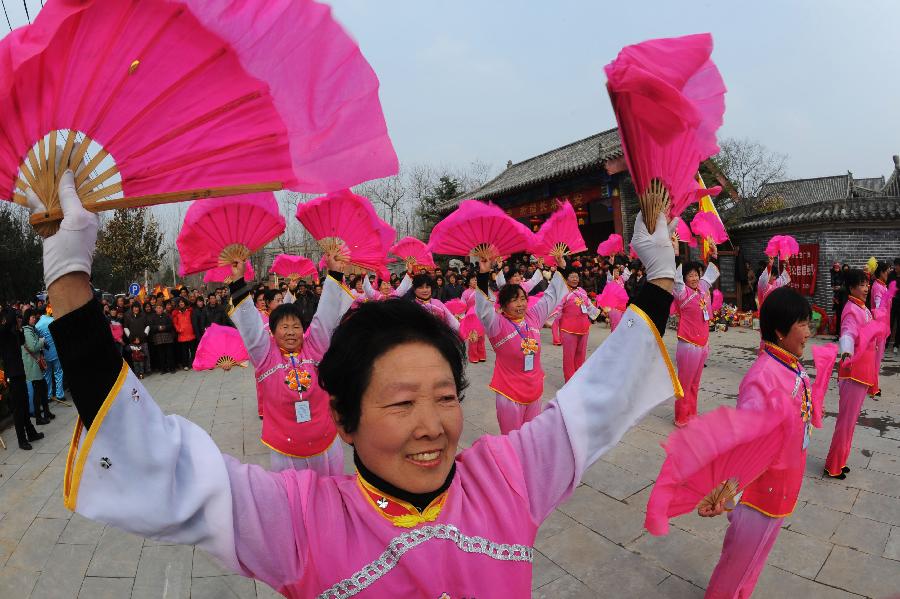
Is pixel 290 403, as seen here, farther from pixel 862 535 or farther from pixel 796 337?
pixel 862 535

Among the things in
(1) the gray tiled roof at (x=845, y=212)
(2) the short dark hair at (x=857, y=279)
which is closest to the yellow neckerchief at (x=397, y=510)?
(2) the short dark hair at (x=857, y=279)

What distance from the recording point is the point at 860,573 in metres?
3.43

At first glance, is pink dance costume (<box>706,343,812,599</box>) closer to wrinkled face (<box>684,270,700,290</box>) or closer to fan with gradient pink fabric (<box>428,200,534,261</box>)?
fan with gradient pink fabric (<box>428,200,534,261</box>)

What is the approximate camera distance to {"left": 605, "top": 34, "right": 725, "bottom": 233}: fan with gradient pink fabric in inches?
54.4

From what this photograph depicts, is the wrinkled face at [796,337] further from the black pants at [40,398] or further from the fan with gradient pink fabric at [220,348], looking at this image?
the black pants at [40,398]

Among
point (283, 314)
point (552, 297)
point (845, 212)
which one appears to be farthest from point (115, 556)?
point (845, 212)

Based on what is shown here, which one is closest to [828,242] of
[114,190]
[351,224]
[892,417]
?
[892,417]

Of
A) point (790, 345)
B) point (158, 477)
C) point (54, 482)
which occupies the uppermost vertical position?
point (158, 477)

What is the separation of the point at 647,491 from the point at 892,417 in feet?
13.8

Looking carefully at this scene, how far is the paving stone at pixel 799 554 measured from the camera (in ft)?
11.5

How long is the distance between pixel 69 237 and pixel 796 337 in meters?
3.32

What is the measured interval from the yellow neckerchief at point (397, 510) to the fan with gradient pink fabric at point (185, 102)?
785 millimetres

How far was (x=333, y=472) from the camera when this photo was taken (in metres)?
3.93

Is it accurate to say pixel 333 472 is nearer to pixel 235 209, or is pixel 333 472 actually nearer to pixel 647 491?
pixel 235 209
